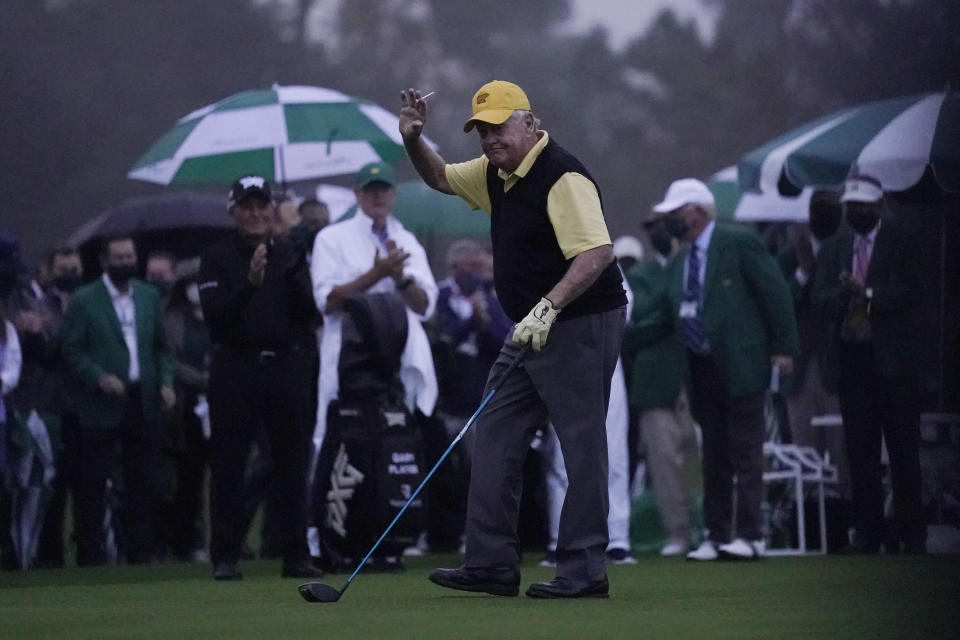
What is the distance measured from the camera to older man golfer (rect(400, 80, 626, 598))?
7695 millimetres

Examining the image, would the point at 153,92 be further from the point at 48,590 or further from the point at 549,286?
the point at 549,286

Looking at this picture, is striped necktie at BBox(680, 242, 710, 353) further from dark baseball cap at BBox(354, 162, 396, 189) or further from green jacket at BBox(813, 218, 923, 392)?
dark baseball cap at BBox(354, 162, 396, 189)

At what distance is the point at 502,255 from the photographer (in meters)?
7.80

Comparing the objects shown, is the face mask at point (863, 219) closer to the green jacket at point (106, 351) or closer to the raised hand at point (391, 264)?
the raised hand at point (391, 264)

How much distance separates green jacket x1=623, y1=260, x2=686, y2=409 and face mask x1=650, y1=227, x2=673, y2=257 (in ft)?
2.67

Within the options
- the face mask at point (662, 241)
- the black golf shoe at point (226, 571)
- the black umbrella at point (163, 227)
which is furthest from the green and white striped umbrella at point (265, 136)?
the black golf shoe at point (226, 571)

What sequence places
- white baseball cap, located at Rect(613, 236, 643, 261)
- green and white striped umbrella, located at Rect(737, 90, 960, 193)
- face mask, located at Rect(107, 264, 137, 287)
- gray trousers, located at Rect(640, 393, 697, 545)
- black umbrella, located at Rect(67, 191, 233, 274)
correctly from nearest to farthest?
1. green and white striped umbrella, located at Rect(737, 90, 960, 193)
2. gray trousers, located at Rect(640, 393, 697, 545)
3. face mask, located at Rect(107, 264, 137, 287)
4. white baseball cap, located at Rect(613, 236, 643, 261)
5. black umbrella, located at Rect(67, 191, 233, 274)

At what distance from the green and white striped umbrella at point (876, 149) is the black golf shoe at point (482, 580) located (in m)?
4.62

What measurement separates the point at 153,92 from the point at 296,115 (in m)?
11.5

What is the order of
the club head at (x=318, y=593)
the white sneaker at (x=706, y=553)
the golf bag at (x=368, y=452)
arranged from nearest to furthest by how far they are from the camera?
the club head at (x=318, y=593) → the golf bag at (x=368, y=452) → the white sneaker at (x=706, y=553)

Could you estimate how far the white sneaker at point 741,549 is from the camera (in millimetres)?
10672

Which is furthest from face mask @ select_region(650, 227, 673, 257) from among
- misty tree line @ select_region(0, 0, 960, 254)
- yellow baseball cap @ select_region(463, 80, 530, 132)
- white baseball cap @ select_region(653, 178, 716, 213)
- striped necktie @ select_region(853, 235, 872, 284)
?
yellow baseball cap @ select_region(463, 80, 530, 132)

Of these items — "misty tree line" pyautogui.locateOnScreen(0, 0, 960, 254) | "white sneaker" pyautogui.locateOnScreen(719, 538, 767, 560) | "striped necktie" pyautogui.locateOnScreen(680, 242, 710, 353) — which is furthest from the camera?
"misty tree line" pyautogui.locateOnScreen(0, 0, 960, 254)

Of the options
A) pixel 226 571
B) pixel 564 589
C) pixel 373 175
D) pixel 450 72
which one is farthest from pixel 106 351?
pixel 450 72
